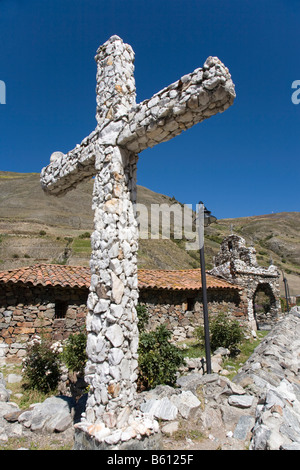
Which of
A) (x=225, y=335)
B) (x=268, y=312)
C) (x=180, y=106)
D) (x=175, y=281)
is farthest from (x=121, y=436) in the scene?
(x=268, y=312)

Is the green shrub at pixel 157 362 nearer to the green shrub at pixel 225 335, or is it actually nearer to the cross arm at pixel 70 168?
the cross arm at pixel 70 168

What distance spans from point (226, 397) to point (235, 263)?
11360 mm

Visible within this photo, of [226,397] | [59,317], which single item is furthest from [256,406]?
[59,317]

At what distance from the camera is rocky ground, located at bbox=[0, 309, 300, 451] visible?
3.50 m

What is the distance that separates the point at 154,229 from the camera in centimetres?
5247

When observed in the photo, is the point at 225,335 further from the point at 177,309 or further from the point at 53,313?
the point at 53,313

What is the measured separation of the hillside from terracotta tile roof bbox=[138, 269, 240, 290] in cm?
752

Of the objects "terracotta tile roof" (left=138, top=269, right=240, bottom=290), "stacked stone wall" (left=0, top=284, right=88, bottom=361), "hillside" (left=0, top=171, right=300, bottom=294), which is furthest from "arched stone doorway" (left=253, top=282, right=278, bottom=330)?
"hillside" (left=0, top=171, right=300, bottom=294)

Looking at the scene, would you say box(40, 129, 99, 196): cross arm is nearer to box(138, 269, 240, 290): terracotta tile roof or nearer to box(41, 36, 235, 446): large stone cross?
box(41, 36, 235, 446): large stone cross

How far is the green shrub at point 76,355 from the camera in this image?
6.59 m

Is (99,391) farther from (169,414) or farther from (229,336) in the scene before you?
(229,336)

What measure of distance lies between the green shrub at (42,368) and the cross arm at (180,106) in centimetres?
540

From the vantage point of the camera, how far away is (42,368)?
660 cm

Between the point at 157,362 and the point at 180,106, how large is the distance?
4828 mm
